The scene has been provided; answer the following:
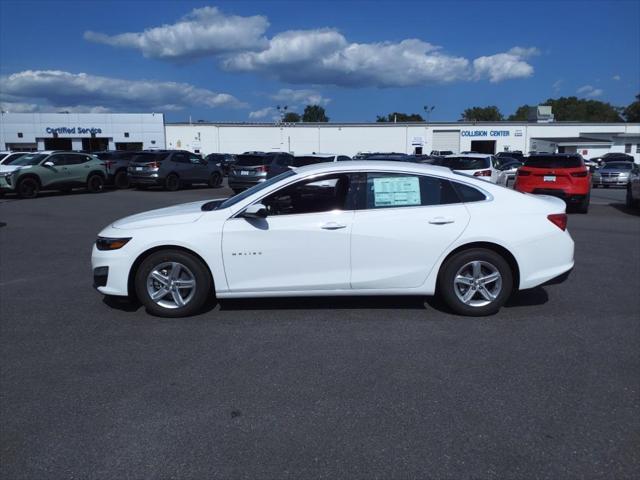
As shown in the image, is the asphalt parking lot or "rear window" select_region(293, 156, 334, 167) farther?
"rear window" select_region(293, 156, 334, 167)

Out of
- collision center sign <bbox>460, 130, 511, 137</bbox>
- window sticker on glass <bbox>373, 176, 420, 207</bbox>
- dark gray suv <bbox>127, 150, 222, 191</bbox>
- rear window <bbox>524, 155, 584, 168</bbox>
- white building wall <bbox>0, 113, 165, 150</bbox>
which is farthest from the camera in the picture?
collision center sign <bbox>460, 130, 511, 137</bbox>

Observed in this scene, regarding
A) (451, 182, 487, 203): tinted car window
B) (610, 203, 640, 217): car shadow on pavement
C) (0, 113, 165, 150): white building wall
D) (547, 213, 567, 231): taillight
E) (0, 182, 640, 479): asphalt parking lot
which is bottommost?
(0, 182, 640, 479): asphalt parking lot

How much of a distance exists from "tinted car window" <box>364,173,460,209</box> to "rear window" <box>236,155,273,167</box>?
52.8ft

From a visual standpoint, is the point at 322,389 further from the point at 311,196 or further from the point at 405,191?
the point at 405,191

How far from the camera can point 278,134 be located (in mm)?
67438

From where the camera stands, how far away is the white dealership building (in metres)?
A: 64.1

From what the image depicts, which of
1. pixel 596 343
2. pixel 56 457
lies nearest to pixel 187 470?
pixel 56 457

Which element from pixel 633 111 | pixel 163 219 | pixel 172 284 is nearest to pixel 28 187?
pixel 163 219

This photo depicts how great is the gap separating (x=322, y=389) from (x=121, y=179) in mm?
22805

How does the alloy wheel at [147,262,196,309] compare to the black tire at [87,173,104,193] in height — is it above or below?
below

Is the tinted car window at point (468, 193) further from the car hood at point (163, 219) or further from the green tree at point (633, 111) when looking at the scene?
the green tree at point (633, 111)

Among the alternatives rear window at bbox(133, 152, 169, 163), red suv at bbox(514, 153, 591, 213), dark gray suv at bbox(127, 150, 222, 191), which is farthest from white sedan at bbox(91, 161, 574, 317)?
rear window at bbox(133, 152, 169, 163)

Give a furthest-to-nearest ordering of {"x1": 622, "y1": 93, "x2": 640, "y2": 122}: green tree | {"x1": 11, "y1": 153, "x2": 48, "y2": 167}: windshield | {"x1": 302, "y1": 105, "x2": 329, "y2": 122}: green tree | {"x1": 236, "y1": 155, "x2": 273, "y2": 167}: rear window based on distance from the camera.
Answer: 1. {"x1": 302, "y1": 105, "x2": 329, "y2": 122}: green tree
2. {"x1": 622, "y1": 93, "x2": 640, "y2": 122}: green tree
3. {"x1": 236, "y1": 155, "x2": 273, "y2": 167}: rear window
4. {"x1": 11, "y1": 153, "x2": 48, "y2": 167}: windshield

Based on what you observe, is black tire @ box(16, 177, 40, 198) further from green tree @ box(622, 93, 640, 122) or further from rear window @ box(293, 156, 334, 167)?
green tree @ box(622, 93, 640, 122)
